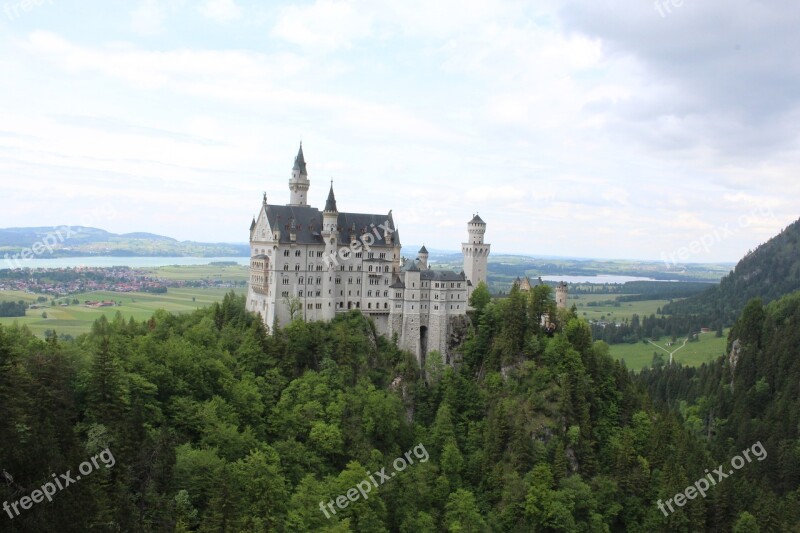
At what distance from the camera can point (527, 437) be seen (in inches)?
3162

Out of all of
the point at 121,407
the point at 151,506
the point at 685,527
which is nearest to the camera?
the point at 151,506

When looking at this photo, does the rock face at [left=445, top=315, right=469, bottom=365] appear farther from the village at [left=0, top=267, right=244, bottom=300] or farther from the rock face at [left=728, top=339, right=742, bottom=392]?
the village at [left=0, top=267, right=244, bottom=300]

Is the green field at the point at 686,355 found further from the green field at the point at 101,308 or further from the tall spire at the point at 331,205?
the tall spire at the point at 331,205

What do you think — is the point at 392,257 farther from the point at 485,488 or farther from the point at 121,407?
the point at 121,407

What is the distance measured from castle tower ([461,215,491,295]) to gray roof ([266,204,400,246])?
10.8 metres

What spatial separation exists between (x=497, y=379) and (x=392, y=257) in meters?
22.5

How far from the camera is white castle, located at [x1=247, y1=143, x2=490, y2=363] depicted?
9038cm

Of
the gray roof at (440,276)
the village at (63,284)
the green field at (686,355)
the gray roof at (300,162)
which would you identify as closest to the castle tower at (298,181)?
the gray roof at (300,162)

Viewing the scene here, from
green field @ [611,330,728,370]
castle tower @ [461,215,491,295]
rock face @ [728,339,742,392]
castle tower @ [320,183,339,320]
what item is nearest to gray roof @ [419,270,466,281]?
castle tower @ [461,215,491,295]

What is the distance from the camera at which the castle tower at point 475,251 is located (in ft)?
330

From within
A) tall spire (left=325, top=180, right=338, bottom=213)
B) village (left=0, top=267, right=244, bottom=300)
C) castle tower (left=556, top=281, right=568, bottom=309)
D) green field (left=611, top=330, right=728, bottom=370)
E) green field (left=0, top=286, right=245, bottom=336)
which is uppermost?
tall spire (left=325, top=180, right=338, bottom=213)

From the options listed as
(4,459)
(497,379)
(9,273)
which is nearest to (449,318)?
(497,379)

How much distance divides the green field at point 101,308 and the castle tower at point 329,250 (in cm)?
4528

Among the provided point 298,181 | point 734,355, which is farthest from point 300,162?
point 734,355
